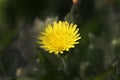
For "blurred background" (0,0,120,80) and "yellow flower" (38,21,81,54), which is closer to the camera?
"yellow flower" (38,21,81,54)

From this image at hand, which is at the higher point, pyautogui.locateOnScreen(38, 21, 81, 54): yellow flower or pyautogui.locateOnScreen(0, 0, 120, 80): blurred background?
pyautogui.locateOnScreen(0, 0, 120, 80): blurred background

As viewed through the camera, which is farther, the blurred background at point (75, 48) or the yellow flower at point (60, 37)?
the blurred background at point (75, 48)

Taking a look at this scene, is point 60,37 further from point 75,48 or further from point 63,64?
point 75,48

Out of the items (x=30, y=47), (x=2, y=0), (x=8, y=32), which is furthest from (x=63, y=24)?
(x=2, y=0)

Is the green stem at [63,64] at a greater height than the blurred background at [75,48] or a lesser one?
lesser

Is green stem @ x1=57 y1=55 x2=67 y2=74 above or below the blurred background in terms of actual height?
below
